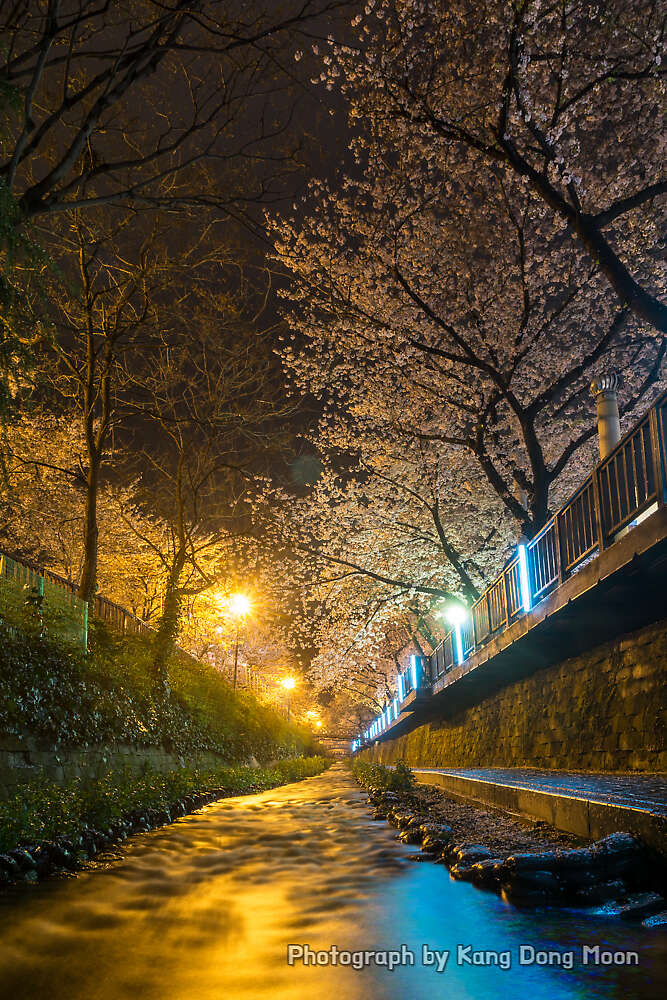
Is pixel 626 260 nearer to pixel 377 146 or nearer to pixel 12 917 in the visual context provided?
pixel 377 146

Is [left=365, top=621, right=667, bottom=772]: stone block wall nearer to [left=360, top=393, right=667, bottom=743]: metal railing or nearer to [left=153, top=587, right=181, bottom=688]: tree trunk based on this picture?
[left=360, top=393, right=667, bottom=743]: metal railing

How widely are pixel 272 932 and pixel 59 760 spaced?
6.83 meters

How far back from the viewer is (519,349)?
17984 mm

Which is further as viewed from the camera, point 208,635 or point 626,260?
point 208,635

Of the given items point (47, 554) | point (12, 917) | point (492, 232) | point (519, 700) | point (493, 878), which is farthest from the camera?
point (47, 554)

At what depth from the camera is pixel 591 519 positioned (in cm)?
974

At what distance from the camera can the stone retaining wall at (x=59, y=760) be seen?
859cm

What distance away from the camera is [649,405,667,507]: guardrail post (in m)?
7.32

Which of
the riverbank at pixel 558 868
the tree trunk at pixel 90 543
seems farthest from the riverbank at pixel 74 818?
the tree trunk at pixel 90 543

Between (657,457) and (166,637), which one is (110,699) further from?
(657,457)

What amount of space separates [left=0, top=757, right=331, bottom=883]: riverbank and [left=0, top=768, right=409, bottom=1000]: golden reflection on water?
1.10ft

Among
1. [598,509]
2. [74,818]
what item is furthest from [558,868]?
[598,509]

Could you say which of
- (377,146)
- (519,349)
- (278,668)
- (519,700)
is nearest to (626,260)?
(519,349)

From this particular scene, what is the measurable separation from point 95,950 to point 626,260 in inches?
695
